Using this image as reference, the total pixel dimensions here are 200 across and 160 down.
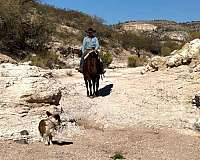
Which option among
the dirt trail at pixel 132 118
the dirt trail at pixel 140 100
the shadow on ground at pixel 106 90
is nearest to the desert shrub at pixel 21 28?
the dirt trail at pixel 132 118

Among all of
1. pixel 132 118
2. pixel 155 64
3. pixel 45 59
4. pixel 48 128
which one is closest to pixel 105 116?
pixel 132 118

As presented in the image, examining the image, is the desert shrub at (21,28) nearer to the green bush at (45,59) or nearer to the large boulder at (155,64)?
the green bush at (45,59)

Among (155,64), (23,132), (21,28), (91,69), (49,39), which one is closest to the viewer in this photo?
(23,132)

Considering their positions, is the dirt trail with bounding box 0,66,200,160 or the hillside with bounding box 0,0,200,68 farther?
the hillside with bounding box 0,0,200,68

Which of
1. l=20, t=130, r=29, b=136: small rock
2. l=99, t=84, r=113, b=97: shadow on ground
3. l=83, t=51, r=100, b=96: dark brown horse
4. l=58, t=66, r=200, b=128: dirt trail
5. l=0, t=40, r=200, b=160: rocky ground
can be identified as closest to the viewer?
l=0, t=40, r=200, b=160: rocky ground

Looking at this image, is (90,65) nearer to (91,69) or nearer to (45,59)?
(91,69)

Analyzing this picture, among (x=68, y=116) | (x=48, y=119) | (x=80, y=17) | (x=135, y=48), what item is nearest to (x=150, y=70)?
(x=68, y=116)

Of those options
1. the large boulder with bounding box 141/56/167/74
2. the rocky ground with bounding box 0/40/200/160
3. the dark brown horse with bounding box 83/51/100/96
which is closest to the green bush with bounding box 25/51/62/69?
the large boulder with bounding box 141/56/167/74

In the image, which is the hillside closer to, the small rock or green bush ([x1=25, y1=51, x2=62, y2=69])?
green bush ([x1=25, y1=51, x2=62, y2=69])

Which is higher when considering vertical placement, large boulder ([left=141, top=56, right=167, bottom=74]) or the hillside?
the hillside

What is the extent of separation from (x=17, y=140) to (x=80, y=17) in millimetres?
31626

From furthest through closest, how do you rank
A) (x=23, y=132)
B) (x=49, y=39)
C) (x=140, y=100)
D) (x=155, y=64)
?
(x=49, y=39) < (x=155, y=64) < (x=140, y=100) < (x=23, y=132)

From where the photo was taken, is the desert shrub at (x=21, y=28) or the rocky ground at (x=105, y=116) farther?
the desert shrub at (x=21, y=28)

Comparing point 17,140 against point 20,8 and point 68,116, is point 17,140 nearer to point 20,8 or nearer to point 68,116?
point 68,116
